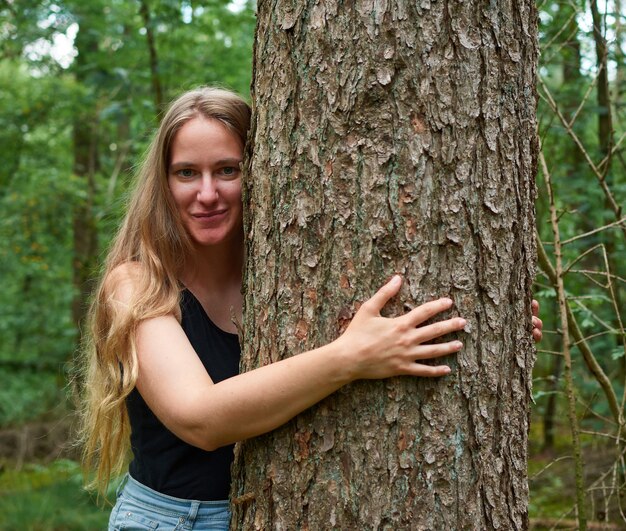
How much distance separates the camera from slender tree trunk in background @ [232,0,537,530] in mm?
1695

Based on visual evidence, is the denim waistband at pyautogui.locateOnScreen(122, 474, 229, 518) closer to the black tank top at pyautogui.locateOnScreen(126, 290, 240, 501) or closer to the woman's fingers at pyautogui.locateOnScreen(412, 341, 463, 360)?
the black tank top at pyautogui.locateOnScreen(126, 290, 240, 501)

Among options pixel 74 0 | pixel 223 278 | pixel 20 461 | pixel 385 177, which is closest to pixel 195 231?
pixel 223 278

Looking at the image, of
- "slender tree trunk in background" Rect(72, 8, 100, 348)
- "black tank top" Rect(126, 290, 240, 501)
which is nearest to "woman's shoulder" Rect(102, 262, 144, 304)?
"black tank top" Rect(126, 290, 240, 501)

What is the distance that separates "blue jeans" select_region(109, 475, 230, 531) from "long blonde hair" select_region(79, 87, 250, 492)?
26 cm

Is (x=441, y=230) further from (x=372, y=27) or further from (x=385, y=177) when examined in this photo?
(x=372, y=27)

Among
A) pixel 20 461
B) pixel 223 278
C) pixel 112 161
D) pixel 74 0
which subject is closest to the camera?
pixel 223 278

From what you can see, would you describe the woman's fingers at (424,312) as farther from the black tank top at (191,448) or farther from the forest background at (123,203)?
the forest background at (123,203)

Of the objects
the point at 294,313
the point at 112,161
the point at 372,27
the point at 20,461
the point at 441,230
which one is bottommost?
the point at 20,461

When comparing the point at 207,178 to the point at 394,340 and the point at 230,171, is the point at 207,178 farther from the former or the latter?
the point at 394,340

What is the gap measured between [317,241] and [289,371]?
1.11 feet

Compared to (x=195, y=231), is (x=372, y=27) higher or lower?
higher

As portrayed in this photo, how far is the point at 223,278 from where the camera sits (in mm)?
2504

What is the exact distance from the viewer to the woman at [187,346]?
5.68 feet

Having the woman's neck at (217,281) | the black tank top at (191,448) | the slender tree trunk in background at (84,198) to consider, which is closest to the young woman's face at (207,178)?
the woman's neck at (217,281)
